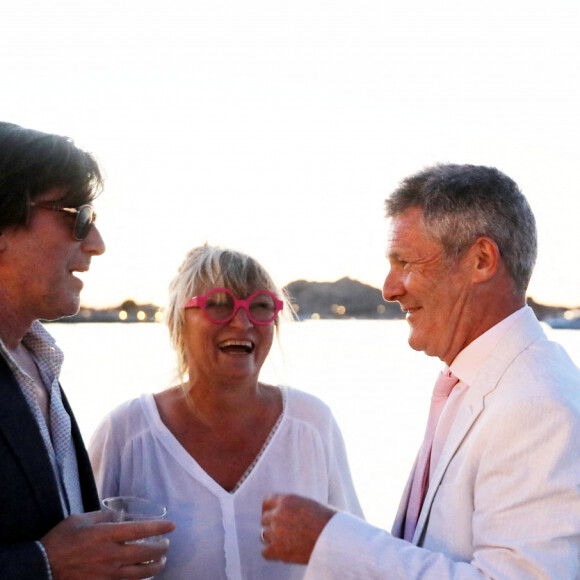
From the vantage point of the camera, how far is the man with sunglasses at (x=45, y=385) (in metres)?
1.99

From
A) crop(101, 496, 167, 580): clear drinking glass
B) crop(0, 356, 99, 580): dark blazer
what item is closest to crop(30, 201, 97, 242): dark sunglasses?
crop(0, 356, 99, 580): dark blazer

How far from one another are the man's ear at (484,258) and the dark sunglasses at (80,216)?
122 centimetres

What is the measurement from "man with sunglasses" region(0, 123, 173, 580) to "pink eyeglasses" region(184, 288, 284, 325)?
0.83m

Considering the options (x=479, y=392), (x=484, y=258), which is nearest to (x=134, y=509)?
(x=479, y=392)

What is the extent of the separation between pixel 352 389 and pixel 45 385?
16722 millimetres

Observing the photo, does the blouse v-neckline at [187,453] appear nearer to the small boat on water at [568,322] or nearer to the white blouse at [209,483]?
the white blouse at [209,483]

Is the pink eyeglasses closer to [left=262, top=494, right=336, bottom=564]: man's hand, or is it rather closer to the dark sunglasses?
the dark sunglasses

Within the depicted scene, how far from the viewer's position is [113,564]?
2045 mm

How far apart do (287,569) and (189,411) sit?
80cm

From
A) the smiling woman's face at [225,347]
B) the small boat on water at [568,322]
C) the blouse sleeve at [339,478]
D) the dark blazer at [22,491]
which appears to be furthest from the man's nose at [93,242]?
the small boat on water at [568,322]

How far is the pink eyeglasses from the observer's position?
3.29m

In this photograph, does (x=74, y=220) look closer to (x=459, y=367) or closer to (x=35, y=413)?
(x=35, y=413)

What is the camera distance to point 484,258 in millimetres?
2258

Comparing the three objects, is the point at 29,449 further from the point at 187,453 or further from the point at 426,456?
the point at 426,456
